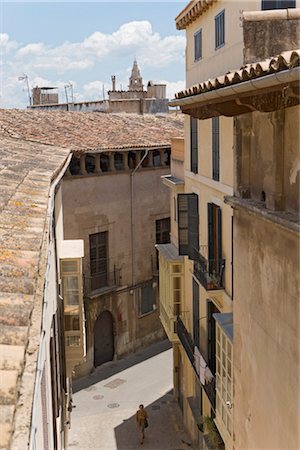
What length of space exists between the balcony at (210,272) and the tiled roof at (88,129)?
808 centimetres

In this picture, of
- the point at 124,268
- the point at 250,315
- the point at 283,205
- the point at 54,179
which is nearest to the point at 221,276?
the point at 54,179

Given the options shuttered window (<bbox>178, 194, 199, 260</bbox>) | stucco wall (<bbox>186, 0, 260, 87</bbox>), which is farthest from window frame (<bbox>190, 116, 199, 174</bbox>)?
stucco wall (<bbox>186, 0, 260, 87</bbox>)

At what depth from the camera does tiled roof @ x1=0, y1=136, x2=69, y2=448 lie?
2902 millimetres

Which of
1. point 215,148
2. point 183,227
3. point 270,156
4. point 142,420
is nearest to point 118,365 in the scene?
point 142,420

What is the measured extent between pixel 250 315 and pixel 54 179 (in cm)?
477

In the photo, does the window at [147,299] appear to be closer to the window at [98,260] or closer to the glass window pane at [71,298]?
the window at [98,260]

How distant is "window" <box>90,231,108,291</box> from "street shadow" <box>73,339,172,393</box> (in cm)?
367

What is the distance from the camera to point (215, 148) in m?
14.5

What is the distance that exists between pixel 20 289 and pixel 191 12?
558 inches

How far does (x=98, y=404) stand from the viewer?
69.6 feet

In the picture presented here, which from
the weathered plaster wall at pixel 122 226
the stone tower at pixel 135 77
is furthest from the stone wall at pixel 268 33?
the stone tower at pixel 135 77

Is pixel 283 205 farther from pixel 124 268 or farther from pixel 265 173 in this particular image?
pixel 124 268

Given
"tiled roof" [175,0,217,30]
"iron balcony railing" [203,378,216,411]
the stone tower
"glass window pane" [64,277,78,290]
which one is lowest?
"iron balcony railing" [203,378,216,411]

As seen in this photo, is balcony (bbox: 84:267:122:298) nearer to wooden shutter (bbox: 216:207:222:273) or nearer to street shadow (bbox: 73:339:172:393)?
street shadow (bbox: 73:339:172:393)
